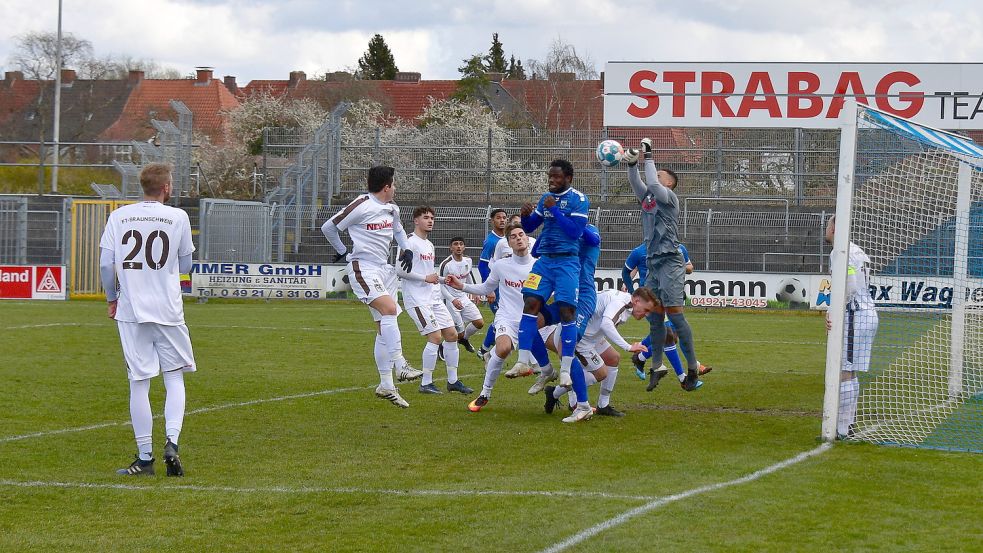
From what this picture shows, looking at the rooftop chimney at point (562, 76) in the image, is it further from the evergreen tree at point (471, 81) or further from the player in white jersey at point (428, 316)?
the player in white jersey at point (428, 316)

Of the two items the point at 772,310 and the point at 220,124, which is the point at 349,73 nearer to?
the point at 220,124

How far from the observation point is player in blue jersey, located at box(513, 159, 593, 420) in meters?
10.6

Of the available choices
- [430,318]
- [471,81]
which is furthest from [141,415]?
[471,81]

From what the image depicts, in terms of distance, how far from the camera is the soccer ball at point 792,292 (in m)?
29.2

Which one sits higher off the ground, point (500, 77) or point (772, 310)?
point (500, 77)

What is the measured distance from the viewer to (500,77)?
7231cm

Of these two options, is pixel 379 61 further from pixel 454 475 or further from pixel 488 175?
pixel 454 475

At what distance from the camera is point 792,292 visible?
1154 inches

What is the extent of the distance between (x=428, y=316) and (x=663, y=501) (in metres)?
5.90

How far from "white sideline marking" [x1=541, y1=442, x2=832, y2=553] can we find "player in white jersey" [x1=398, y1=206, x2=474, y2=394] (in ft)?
15.5

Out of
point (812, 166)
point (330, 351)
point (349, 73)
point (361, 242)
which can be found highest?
point (349, 73)

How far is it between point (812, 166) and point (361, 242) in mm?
26547

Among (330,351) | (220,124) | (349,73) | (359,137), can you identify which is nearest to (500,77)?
(349,73)

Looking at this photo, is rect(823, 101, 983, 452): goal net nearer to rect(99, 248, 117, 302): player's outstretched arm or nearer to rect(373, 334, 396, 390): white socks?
rect(373, 334, 396, 390): white socks
